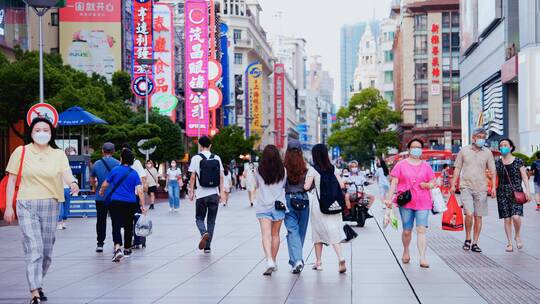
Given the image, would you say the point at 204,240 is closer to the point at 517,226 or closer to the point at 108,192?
the point at 108,192

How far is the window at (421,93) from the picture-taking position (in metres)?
105

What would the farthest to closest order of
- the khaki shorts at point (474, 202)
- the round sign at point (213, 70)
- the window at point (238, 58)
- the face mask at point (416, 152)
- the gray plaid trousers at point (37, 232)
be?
the window at point (238, 58)
the round sign at point (213, 70)
the khaki shorts at point (474, 202)
the face mask at point (416, 152)
the gray plaid trousers at point (37, 232)

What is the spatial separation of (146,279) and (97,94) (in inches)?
1211

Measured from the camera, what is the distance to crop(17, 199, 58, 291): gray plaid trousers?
9.87 m

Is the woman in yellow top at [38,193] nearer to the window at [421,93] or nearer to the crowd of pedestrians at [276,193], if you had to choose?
the crowd of pedestrians at [276,193]

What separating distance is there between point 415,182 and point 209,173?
11.9ft

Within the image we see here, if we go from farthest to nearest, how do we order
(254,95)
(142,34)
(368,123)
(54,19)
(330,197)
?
(254,95)
(368,123)
(54,19)
(142,34)
(330,197)

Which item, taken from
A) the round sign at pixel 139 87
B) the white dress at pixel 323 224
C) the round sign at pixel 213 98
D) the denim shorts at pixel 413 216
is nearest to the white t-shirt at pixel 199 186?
the white dress at pixel 323 224

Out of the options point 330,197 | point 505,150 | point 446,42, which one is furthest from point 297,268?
point 446,42

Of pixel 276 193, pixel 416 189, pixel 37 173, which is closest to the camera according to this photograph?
pixel 37 173

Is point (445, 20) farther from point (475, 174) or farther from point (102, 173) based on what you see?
point (102, 173)

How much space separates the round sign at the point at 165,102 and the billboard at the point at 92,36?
Answer: 4.17 m

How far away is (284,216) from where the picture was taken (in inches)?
497

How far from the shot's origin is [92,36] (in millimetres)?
64125
